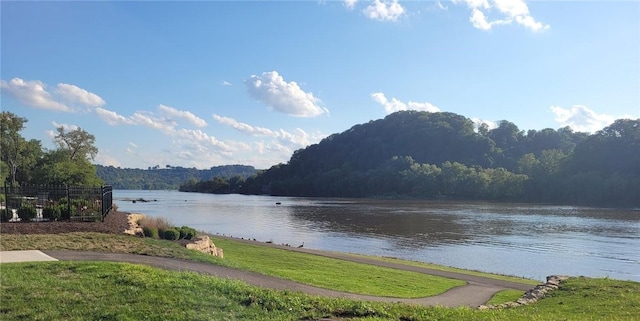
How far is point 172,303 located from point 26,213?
16255 millimetres

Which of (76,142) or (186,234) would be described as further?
(76,142)

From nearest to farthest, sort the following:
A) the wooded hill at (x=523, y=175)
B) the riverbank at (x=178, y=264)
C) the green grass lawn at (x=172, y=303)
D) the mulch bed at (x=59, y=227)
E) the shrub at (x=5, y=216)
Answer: the green grass lawn at (x=172, y=303)
the riverbank at (x=178, y=264)
the mulch bed at (x=59, y=227)
the shrub at (x=5, y=216)
the wooded hill at (x=523, y=175)

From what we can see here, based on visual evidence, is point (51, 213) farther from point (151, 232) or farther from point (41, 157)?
point (41, 157)

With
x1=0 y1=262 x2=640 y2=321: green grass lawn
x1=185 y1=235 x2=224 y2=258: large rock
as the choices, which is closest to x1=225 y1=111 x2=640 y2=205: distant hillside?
x1=185 y1=235 x2=224 y2=258: large rock

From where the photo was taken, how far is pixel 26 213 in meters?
20.8

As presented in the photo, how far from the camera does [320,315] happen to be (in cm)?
792

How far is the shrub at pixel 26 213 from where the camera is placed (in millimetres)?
20688

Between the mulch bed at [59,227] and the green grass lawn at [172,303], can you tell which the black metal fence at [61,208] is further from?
the green grass lawn at [172,303]

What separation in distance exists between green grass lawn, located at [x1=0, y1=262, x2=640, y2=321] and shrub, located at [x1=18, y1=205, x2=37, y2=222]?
10.8m

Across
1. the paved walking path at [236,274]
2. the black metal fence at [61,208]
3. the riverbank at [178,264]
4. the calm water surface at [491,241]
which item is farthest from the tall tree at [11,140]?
the paved walking path at [236,274]

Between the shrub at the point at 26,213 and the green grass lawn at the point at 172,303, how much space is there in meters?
10.8

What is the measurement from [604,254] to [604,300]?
25.4 metres

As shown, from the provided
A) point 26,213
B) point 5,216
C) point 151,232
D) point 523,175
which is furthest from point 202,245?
point 523,175

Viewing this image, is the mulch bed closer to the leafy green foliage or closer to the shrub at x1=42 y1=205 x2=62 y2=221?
the shrub at x1=42 y1=205 x2=62 y2=221
